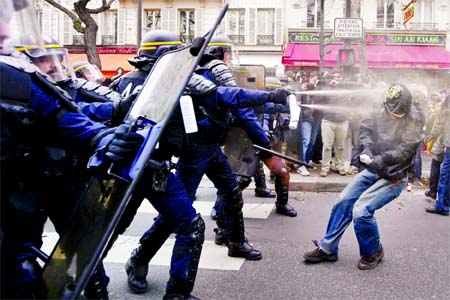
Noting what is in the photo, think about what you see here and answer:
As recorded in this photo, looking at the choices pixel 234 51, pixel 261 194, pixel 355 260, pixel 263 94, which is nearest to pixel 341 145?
pixel 261 194

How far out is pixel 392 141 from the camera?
460 cm

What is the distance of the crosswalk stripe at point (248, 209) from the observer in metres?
6.66

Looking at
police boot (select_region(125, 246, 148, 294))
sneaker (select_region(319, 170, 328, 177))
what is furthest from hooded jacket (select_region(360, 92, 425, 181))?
sneaker (select_region(319, 170, 328, 177))

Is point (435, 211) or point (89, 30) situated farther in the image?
point (89, 30)

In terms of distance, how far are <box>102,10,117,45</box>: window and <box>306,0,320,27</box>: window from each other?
31.8 feet

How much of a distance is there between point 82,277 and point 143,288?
7.66ft

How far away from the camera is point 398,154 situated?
4504 mm

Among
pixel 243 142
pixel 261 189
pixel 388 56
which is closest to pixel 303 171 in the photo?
pixel 261 189

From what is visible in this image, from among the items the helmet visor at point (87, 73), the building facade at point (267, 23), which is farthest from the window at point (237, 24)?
the helmet visor at point (87, 73)

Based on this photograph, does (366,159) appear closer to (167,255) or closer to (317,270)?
(317,270)

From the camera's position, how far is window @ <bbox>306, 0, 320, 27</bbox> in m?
25.8

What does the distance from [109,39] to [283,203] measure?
22990mm

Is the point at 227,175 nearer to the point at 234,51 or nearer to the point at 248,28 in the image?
the point at 234,51

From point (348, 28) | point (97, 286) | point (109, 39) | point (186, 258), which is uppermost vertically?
point (109, 39)
